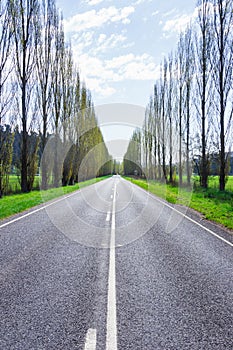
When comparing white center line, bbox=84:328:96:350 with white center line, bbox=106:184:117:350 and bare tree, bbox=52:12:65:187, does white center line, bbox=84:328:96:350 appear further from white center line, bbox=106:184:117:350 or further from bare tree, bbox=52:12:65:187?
bare tree, bbox=52:12:65:187

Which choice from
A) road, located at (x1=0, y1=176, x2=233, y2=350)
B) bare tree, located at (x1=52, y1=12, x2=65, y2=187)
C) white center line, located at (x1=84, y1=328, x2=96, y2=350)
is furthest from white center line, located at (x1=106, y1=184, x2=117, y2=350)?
bare tree, located at (x1=52, y1=12, x2=65, y2=187)

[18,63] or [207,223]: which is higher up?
[18,63]

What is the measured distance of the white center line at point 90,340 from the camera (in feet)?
10.3

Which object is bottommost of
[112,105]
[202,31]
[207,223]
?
[207,223]

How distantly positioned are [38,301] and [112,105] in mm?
17356

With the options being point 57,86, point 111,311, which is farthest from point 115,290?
point 57,86

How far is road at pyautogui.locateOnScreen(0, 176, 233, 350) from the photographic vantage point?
3354 millimetres

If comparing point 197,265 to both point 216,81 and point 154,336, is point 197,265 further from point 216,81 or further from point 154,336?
point 216,81

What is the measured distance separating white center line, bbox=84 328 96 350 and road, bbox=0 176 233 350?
0.01m

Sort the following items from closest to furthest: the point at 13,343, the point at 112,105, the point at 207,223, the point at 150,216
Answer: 1. the point at 13,343
2. the point at 207,223
3. the point at 150,216
4. the point at 112,105

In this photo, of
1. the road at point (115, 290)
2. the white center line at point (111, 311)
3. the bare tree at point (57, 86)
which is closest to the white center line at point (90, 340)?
the road at point (115, 290)

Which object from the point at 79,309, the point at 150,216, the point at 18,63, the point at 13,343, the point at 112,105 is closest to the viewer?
the point at 13,343

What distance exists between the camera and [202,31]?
82.3 ft

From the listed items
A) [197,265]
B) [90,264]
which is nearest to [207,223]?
[197,265]
